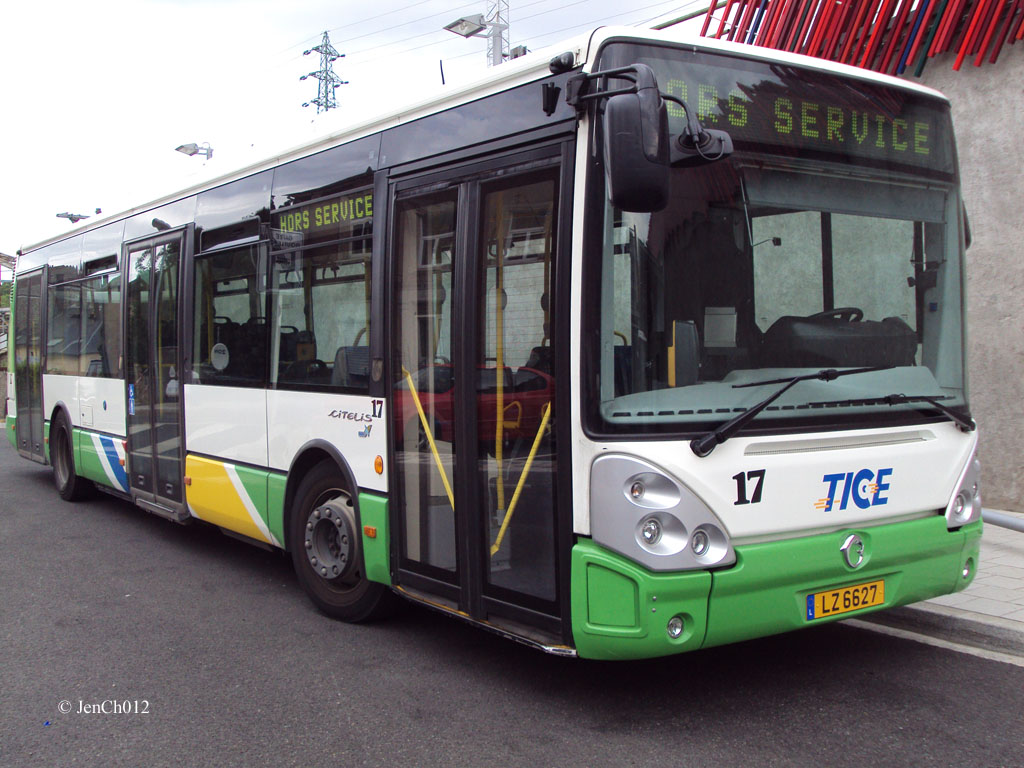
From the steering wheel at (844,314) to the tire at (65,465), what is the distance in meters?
8.61

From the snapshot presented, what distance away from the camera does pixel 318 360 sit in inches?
235

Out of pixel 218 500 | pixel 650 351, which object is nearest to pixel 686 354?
pixel 650 351

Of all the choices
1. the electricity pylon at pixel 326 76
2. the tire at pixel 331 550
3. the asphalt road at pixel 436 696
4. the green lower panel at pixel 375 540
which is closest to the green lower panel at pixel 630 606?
the asphalt road at pixel 436 696

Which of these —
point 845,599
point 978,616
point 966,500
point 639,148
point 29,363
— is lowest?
point 978,616

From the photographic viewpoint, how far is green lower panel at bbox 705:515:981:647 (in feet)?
13.0

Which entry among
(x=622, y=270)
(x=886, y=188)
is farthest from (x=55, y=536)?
(x=886, y=188)

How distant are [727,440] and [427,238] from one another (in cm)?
201

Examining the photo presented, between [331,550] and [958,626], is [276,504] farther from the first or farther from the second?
[958,626]

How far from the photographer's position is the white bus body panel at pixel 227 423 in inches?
260

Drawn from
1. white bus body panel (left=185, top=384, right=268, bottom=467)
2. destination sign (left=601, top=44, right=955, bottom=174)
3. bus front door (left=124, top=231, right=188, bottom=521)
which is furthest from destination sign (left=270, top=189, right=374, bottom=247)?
destination sign (left=601, top=44, right=955, bottom=174)

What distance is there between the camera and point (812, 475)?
13.6 ft

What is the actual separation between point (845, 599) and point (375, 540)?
251 centimetres

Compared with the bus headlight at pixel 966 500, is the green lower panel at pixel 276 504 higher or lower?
lower

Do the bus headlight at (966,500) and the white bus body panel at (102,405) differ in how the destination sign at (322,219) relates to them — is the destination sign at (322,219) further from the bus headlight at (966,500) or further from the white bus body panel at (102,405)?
the bus headlight at (966,500)
